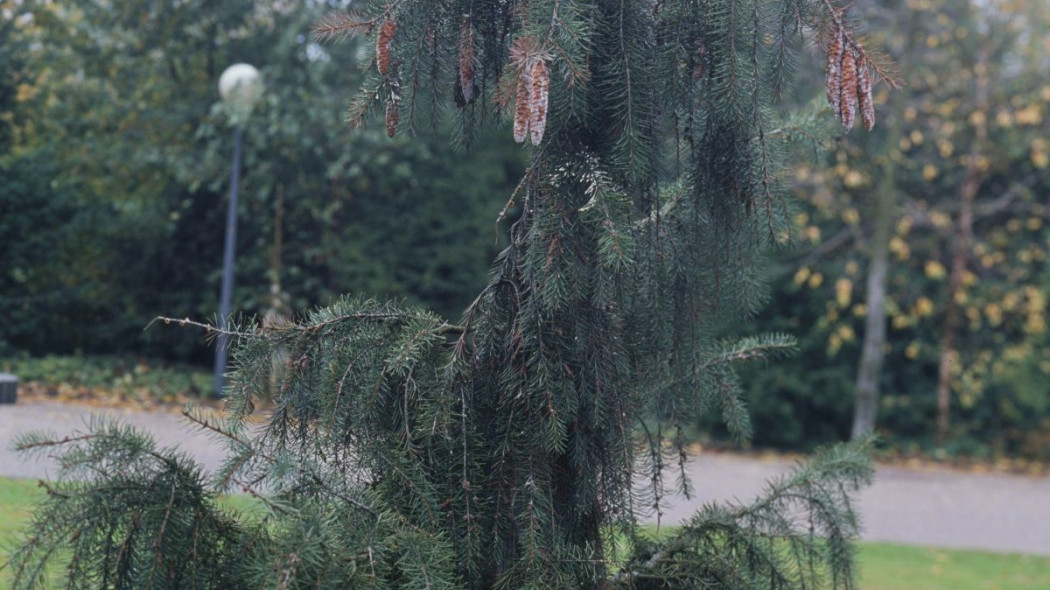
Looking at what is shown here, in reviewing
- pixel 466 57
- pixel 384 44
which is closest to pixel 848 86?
pixel 466 57

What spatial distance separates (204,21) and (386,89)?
33.8ft

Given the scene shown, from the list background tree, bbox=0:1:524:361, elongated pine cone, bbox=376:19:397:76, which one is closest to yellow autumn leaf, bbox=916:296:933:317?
background tree, bbox=0:1:524:361

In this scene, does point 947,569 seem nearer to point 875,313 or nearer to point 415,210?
point 875,313

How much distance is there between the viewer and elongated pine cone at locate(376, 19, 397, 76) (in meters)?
1.94

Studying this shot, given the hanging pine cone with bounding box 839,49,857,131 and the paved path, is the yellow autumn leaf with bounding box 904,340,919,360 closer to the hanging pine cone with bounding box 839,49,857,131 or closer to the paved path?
the paved path

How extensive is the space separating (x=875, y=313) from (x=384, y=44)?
32.7ft

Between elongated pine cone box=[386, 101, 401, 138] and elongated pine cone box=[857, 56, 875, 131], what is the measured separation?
924 millimetres

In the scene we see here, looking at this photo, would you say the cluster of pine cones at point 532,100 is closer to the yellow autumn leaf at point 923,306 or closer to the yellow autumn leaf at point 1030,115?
the yellow autumn leaf at point 923,306

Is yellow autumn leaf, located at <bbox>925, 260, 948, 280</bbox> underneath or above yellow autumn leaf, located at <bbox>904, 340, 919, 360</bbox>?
above

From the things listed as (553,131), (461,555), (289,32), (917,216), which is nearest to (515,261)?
(553,131)

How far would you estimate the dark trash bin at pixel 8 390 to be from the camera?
7.77m

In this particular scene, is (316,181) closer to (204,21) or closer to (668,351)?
(204,21)

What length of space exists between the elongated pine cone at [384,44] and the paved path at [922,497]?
4037 mm

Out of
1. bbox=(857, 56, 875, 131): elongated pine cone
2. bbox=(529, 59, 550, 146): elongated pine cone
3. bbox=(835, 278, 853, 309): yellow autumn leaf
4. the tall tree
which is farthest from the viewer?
the tall tree
